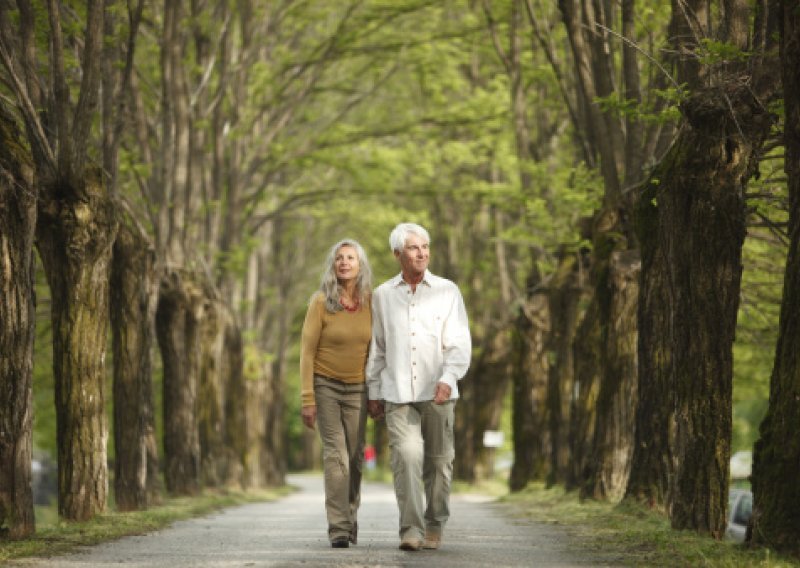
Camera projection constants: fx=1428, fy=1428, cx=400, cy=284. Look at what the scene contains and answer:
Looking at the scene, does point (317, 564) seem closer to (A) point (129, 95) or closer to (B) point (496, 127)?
(A) point (129, 95)

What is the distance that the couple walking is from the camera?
988 cm

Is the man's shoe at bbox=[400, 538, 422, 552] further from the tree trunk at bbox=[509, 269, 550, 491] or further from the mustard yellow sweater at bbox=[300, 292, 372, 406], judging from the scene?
the tree trunk at bbox=[509, 269, 550, 491]

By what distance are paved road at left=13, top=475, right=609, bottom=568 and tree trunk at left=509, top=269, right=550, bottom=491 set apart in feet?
40.5

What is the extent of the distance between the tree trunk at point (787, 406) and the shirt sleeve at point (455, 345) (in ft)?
6.93

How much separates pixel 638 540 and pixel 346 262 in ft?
10.5

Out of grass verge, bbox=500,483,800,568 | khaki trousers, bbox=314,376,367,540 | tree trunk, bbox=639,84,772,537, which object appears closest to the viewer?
grass verge, bbox=500,483,800,568

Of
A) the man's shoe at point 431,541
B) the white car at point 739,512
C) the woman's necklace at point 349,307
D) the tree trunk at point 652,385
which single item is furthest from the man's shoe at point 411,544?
the white car at point 739,512

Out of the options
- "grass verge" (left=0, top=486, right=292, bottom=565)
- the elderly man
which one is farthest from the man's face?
"grass verge" (left=0, top=486, right=292, bottom=565)

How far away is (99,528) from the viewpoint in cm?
1291

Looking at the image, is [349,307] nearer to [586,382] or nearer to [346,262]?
[346,262]

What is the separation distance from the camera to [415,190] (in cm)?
3011

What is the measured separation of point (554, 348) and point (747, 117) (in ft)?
46.6

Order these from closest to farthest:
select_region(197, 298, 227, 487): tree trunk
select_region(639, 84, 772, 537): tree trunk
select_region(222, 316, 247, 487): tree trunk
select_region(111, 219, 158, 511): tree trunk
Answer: select_region(639, 84, 772, 537): tree trunk < select_region(111, 219, 158, 511): tree trunk < select_region(197, 298, 227, 487): tree trunk < select_region(222, 316, 247, 487): tree trunk

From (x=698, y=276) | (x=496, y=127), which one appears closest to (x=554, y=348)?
(x=496, y=127)
